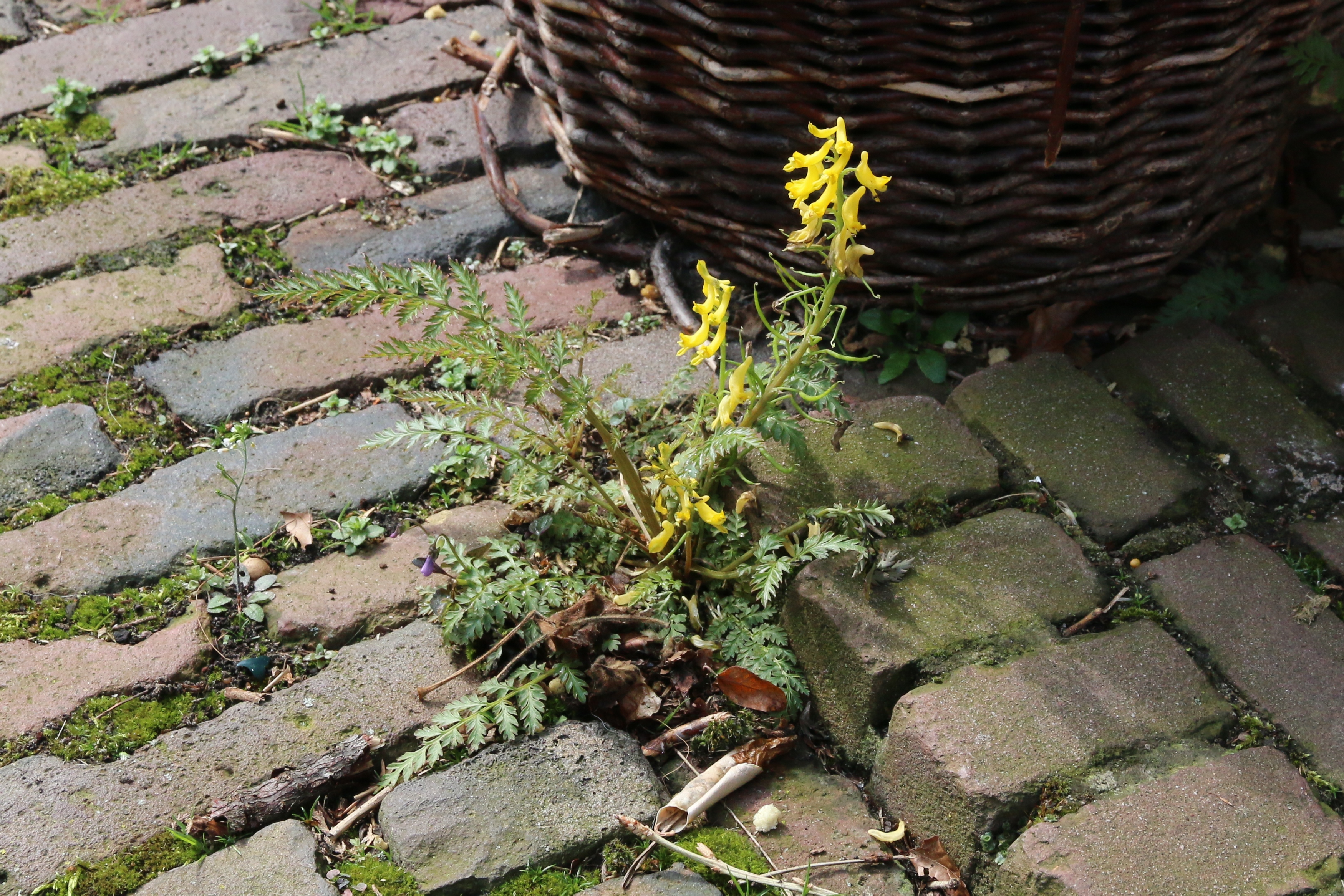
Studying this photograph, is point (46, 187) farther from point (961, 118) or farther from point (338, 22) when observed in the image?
point (961, 118)

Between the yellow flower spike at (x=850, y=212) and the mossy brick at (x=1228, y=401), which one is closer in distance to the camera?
the yellow flower spike at (x=850, y=212)

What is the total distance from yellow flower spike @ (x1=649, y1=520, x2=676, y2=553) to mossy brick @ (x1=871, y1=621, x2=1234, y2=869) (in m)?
0.44

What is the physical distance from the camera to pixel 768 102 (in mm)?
2129

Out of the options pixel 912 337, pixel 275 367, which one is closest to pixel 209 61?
pixel 275 367

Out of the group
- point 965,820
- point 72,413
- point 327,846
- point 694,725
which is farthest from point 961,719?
point 72,413

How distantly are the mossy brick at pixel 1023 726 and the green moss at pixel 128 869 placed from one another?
1.03 m

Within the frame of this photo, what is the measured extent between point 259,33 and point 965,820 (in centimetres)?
275

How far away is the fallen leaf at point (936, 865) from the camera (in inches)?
64.6

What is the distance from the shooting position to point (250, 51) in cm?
309

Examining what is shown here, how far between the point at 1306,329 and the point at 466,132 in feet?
6.48

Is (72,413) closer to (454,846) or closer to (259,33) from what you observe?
(454,846)

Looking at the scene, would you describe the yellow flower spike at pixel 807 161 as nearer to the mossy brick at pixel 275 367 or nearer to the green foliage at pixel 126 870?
the mossy brick at pixel 275 367

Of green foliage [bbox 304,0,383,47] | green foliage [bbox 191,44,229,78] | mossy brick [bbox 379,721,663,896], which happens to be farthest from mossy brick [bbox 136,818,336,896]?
green foliage [bbox 304,0,383,47]

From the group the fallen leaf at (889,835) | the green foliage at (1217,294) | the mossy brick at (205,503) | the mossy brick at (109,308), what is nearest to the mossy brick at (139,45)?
the mossy brick at (109,308)
